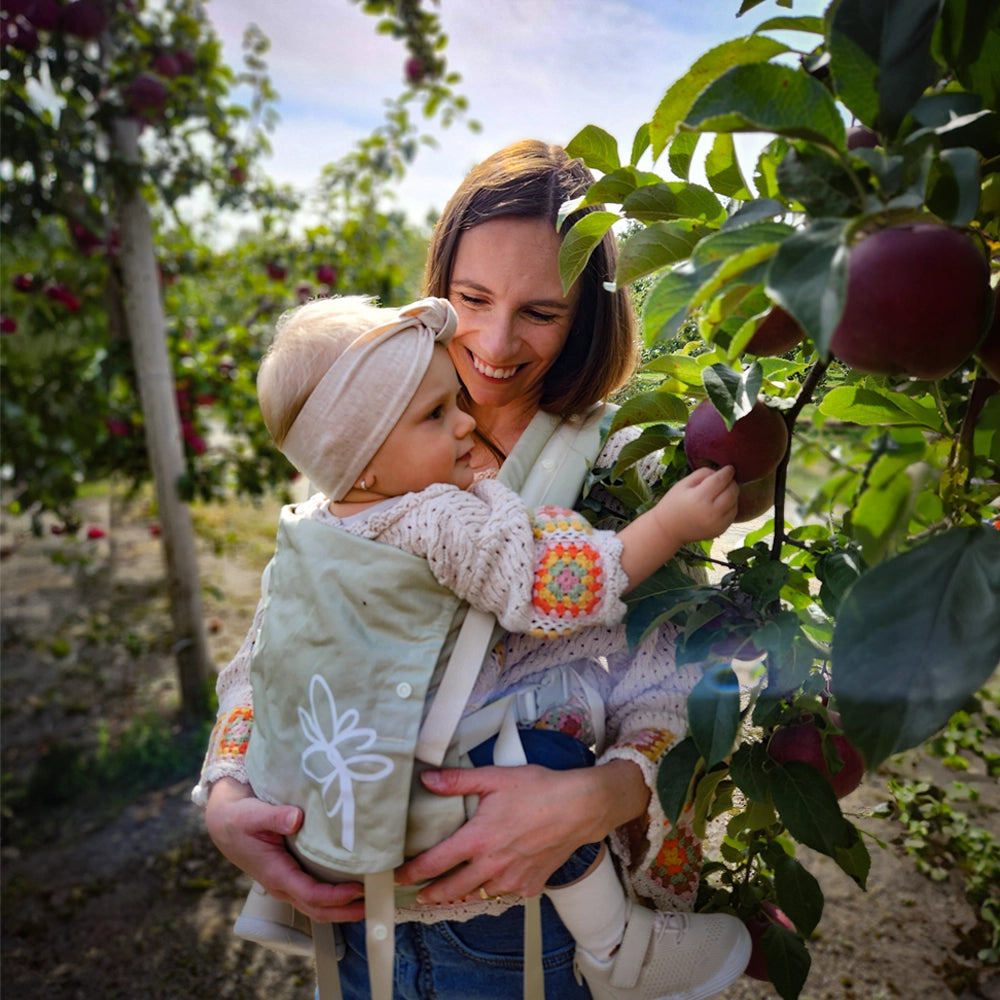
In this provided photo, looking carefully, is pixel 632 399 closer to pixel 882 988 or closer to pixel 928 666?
pixel 928 666

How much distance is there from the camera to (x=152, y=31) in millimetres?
2621

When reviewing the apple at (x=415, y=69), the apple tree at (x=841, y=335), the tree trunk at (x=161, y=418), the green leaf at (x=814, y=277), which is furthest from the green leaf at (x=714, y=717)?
the apple at (x=415, y=69)

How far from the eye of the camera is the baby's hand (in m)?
0.67

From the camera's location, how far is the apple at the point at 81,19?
2.25 meters

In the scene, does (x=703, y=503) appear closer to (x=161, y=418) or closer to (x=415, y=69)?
(x=161, y=418)

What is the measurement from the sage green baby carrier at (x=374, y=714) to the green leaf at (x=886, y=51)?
578mm

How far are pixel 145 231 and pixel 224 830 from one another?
87.8 inches

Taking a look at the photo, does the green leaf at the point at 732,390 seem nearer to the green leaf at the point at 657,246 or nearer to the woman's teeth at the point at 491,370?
the green leaf at the point at 657,246

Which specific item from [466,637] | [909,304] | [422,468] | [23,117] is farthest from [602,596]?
[23,117]

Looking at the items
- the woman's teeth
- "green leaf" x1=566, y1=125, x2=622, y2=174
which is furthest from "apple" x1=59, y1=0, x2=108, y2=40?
"green leaf" x1=566, y1=125, x2=622, y2=174

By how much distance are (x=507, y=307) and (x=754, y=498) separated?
0.46m

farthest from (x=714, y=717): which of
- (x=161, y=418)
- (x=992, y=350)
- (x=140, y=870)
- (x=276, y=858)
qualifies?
(x=161, y=418)

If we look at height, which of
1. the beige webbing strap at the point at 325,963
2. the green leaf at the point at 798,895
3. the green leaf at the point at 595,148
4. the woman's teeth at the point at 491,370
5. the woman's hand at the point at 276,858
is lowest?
the beige webbing strap at the point at 325,963

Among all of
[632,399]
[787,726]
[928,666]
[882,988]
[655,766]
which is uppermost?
[632,399]
